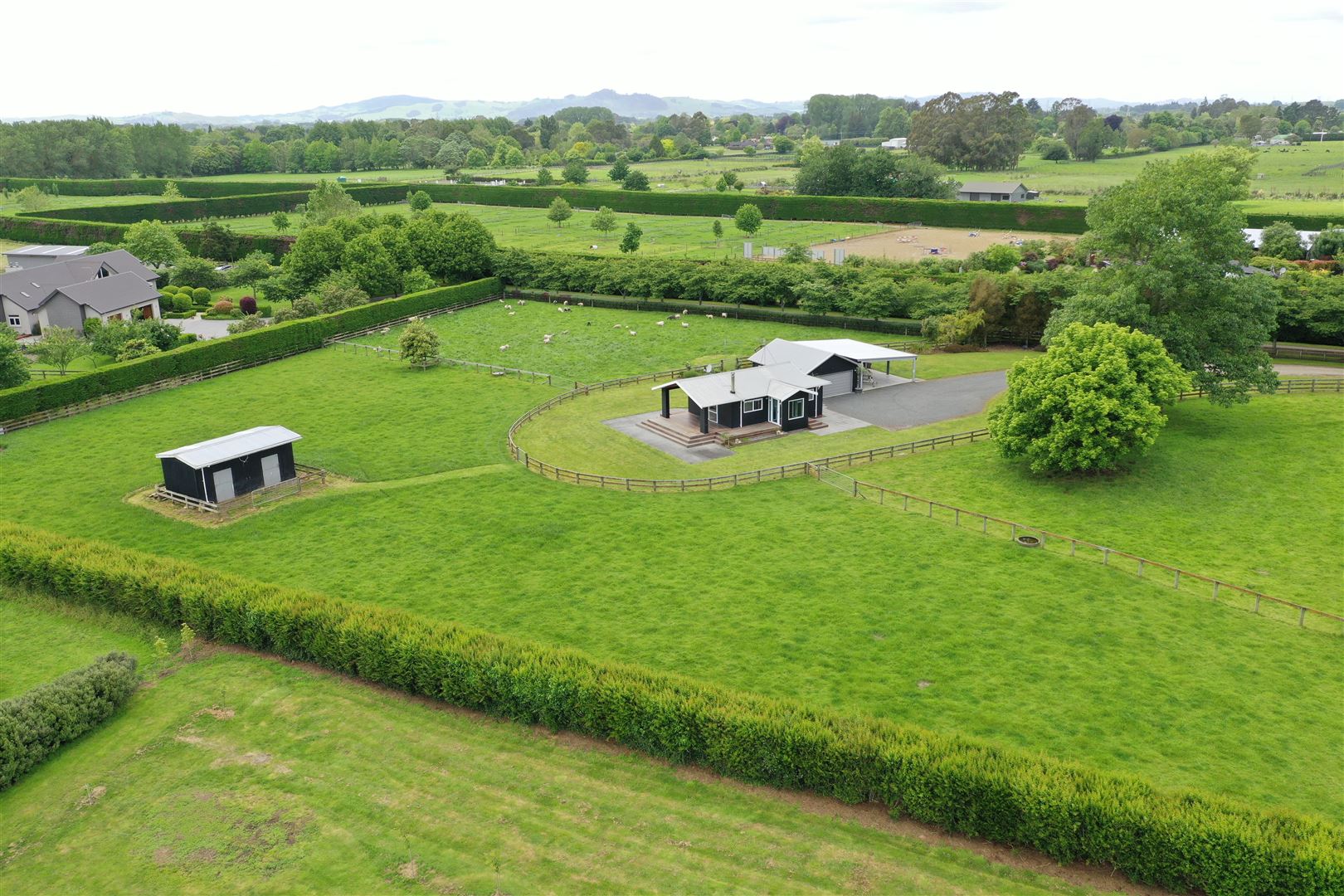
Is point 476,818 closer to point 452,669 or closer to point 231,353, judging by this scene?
point 452,669

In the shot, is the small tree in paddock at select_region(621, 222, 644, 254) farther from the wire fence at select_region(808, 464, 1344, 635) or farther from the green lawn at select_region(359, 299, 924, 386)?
the wire fence at select_region(808, 464, 1344, 635)

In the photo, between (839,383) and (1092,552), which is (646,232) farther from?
(1092,552)

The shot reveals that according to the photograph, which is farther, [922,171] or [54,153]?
[54,153]

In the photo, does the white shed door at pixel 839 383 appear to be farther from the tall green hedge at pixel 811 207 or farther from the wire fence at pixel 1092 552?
the tall green hedge at pixel 811 207

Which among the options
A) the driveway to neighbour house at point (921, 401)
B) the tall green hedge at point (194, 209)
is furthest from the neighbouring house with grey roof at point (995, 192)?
the tall green hedge at point (194, 209)

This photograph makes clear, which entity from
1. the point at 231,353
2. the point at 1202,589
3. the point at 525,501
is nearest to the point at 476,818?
the point at 525,501

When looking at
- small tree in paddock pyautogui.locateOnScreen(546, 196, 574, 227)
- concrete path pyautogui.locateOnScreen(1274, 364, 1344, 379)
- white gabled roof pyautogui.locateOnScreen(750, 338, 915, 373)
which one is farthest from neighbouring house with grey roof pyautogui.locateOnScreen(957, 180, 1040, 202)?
white gabled roof pyautogui.locateOnScreen(750, 338, 915, 373)
